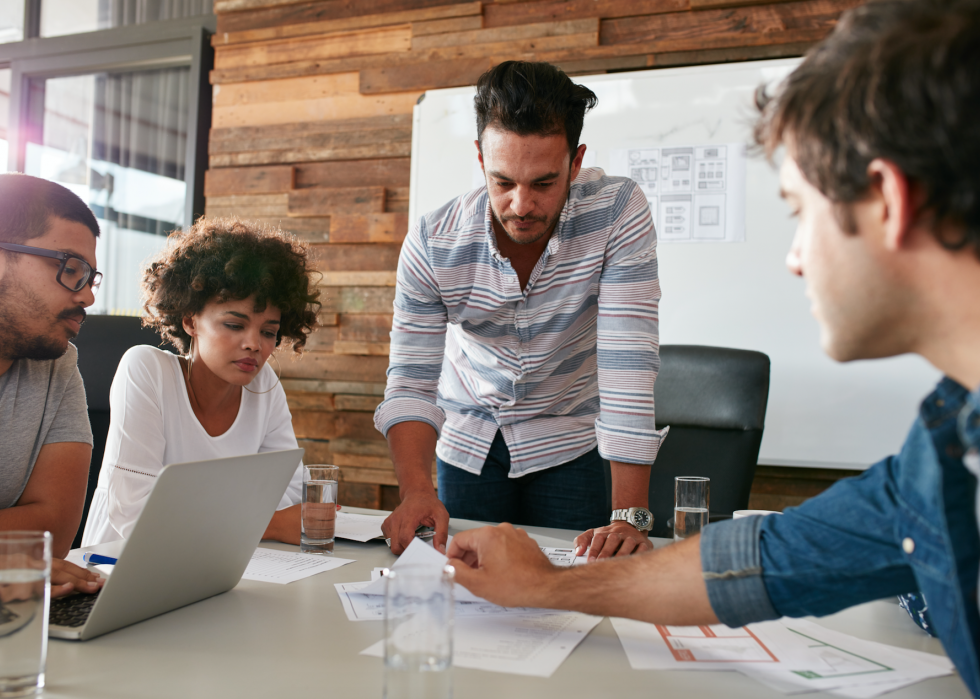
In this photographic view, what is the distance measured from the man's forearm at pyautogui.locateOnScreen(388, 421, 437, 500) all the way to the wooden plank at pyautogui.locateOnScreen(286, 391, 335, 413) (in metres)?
1.52

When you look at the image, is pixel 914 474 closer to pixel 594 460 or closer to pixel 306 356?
pixel 594 460

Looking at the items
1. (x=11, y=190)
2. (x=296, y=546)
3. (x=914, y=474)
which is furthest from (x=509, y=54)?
(x=914, y=474)

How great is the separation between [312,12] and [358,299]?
3.87 ft

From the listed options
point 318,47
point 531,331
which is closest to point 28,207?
point 531,331

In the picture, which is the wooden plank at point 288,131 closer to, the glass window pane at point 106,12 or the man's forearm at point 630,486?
the glass window pane at point 106,12

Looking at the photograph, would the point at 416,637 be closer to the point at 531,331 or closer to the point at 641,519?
the point at 641,519

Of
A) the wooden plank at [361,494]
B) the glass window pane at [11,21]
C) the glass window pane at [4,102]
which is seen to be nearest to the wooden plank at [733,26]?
the wooden plank at [361,494]

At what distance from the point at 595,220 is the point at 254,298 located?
778mm

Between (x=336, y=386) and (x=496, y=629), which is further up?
(x=336, y=386)

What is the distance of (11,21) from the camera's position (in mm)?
3656

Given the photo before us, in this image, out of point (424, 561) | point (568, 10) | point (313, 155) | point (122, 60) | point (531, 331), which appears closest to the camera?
point (424, 561)

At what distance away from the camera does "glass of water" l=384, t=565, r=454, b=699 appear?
0.63 m

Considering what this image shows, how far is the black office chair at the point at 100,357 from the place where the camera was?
1.72m

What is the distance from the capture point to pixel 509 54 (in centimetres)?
276
